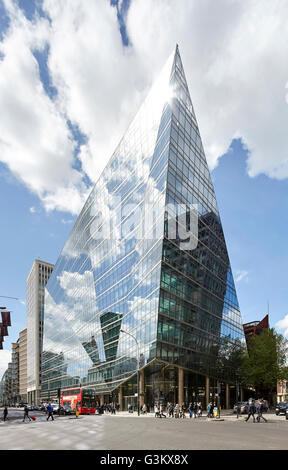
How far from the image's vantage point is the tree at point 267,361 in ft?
228

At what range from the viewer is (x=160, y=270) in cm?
5091

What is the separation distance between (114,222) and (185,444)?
2258 inches

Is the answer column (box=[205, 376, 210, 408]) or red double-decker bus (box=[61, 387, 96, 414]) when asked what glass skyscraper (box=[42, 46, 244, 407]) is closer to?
column (box=[205, 376, 210, 408])

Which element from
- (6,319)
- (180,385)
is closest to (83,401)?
(180,385)

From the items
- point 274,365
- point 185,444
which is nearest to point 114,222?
point 274,365

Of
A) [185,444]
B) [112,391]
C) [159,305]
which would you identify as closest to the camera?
[185,444]

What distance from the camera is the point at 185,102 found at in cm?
6072

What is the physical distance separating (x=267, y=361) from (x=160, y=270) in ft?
111

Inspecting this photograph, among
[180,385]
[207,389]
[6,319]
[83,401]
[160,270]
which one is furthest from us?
[207,389]

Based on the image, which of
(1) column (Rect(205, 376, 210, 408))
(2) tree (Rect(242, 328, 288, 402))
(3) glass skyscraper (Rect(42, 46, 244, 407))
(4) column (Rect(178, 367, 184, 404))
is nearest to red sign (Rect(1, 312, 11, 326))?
(3) glass skyscraper (Rect(42, 46, 244, 407))

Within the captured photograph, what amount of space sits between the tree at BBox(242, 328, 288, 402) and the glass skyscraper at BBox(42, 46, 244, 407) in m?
4.05

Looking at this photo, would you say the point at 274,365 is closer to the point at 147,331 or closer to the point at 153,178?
the point at 147,331

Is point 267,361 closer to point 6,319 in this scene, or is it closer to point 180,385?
point 180,385

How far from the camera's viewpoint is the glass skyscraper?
2095 inches
